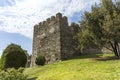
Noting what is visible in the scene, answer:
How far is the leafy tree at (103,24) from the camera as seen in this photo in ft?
102

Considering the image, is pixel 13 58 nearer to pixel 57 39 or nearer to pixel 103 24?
pixel 57 39

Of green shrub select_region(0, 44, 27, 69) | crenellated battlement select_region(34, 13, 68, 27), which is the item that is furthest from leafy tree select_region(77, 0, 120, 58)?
green shrub select_region(0, 44, 27, 69)

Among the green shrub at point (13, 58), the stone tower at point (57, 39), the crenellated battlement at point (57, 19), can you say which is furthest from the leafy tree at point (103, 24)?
the green shrub at point (13, 58)

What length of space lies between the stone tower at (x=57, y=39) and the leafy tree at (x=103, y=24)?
5.17 meters

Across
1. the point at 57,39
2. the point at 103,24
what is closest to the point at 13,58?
the point at 57,39

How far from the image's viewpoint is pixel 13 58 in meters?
29.8

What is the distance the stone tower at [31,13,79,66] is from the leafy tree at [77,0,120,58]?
517cm

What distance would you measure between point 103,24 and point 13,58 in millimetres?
12867

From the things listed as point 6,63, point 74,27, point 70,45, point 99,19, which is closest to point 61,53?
point 70,45

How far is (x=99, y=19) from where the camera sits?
3328 cm

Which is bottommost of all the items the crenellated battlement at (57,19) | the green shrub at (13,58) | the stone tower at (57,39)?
the green shrub at (13,58)

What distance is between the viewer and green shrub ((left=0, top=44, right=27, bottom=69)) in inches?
1162

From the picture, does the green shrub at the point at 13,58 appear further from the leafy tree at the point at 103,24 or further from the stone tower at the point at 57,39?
the leafy tree at the point at 103,24

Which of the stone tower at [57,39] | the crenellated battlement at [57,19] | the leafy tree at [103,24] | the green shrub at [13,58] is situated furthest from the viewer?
the crenellated battlement at [57,19]
